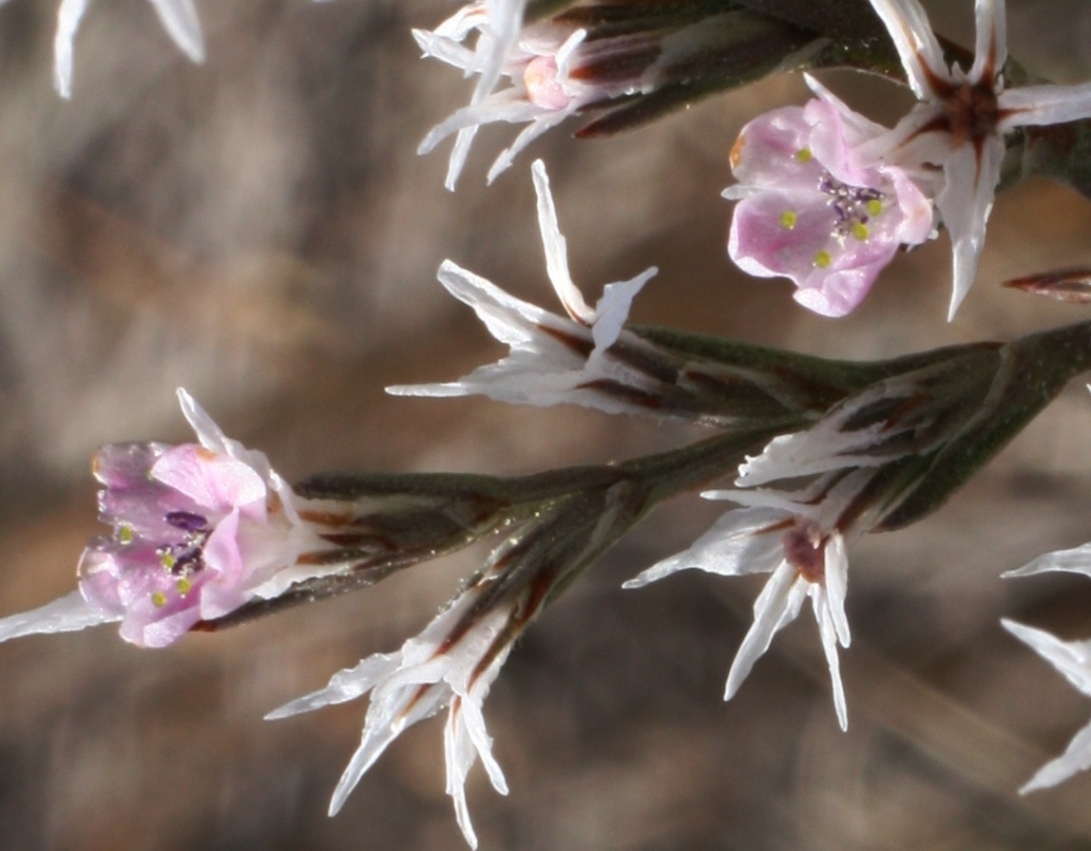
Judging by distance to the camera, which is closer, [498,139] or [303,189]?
[498,139]

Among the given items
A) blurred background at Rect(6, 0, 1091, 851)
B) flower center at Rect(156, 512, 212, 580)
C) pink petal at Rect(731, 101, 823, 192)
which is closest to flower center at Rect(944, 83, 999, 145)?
pink petal at Rect(731, 101, 823, 192)

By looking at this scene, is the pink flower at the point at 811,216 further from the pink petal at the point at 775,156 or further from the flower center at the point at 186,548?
the flower center at the point at 186,548

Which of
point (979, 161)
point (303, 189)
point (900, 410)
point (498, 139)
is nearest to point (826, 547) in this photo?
point (900, 410)

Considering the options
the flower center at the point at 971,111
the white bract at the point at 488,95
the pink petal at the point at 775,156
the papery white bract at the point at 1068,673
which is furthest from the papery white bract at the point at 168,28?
the papery white bract at the point at 1068,673

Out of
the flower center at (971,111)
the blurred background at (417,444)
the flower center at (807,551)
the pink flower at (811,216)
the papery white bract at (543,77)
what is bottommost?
the blurred background at (417,444)

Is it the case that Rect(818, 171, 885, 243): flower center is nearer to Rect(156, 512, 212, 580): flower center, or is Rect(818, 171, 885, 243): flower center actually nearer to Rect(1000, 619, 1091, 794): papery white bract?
Rect(1000, 619, 1091, 794): papery white bract

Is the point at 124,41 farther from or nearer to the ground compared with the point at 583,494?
farther from the ground

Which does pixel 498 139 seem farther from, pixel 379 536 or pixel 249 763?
pixel 379 536
